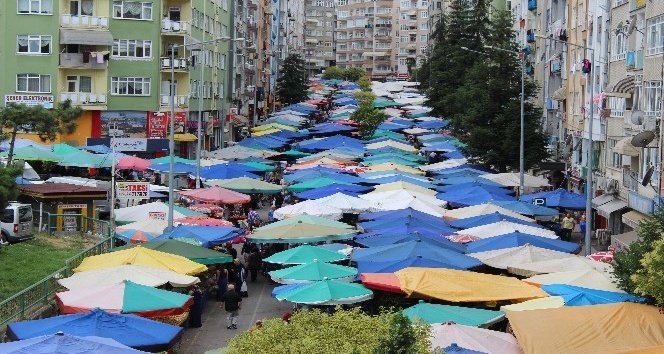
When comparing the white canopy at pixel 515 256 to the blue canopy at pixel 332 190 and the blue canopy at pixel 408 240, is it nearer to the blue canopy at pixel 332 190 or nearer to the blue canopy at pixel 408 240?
the blue canopy at pixel 408 240

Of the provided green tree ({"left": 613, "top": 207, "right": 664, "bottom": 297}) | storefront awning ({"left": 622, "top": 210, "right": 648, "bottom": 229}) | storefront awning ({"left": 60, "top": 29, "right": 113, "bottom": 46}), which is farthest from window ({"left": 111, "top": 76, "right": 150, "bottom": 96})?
green tree ({"left": 613, "top": 207, "right": 664, "bottom": 297})

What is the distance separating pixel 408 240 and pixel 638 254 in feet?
29.5

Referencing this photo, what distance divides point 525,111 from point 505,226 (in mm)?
21838

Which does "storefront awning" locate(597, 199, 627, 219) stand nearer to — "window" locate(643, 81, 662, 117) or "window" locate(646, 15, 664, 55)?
"window" locate(643, 81, 662, 117)

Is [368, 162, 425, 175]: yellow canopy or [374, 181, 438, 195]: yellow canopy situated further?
[368, 162, 425, 175]: yellow canopy

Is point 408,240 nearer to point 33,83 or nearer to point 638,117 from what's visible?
point 638,117

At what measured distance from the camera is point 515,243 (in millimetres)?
30391

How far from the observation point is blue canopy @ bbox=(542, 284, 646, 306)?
72.9ft

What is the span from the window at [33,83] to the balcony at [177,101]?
713 cm

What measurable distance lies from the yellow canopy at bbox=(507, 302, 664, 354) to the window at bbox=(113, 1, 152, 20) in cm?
4750

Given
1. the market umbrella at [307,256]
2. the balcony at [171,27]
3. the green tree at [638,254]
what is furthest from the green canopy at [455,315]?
the balcony at [171,27]

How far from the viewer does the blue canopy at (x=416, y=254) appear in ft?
89.1

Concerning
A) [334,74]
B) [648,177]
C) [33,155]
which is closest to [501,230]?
[648,177]

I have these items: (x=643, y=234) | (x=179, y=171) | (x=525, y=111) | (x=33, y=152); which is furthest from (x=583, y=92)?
(x=643, y=234)
